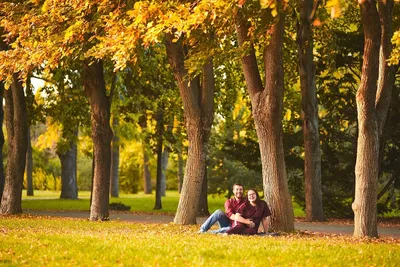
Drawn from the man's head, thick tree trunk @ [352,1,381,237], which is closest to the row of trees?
thick tree trunk @ [352,1,381,237]

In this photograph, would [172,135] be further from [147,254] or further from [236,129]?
[147,254]

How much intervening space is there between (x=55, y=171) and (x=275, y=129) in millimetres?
50161

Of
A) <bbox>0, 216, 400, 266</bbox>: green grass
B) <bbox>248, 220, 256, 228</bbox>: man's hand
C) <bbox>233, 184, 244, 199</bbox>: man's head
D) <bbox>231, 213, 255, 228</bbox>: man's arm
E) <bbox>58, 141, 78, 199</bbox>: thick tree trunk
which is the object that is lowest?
<bbox>0, 216, 400, 266</bbox>: green grass

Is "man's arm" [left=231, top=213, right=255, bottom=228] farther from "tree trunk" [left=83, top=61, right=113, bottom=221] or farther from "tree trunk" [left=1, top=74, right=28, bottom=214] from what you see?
"tree trunk" [left=1, top=74, right=28, bottom=214]

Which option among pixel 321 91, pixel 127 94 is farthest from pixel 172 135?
pixel 321 91

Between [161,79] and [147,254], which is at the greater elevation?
[161,79]

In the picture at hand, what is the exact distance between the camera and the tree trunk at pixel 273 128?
20172 mm

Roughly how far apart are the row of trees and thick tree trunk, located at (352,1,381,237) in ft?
0.07

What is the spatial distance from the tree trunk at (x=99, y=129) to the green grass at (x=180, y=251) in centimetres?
866

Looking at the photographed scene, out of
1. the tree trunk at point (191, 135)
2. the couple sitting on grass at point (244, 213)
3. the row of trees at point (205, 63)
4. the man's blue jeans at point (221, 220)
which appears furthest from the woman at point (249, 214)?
the tree trunk at point (191, 135)

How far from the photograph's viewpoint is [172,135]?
37125mm

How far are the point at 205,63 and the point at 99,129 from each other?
18.5 ft

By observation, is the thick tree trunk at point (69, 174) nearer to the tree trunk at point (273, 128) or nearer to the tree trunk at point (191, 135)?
Answer: the tree trunk at point (191, 135)

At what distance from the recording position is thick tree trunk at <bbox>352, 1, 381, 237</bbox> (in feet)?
59.8
